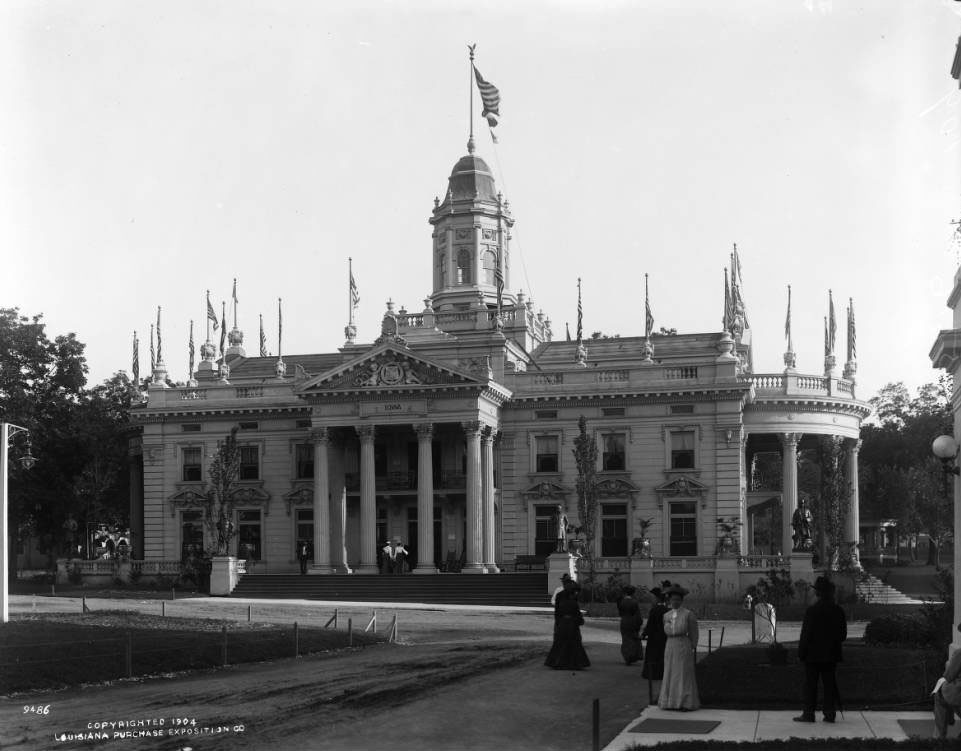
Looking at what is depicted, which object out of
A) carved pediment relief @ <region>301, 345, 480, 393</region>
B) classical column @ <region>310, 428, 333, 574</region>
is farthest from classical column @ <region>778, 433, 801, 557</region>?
classical column @ <region>310, 428, 333, 574</region>

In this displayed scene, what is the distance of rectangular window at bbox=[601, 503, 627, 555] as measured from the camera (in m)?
62.1

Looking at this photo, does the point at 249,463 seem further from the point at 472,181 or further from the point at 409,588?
the point at 472,181

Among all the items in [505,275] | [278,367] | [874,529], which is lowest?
[874,529]

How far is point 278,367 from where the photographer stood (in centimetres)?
6825

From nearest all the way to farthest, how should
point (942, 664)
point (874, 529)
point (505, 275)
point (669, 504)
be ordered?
point (942, 664), point (669, 504), point (505, 275), point (874, 529)

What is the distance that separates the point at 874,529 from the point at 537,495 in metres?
65.7

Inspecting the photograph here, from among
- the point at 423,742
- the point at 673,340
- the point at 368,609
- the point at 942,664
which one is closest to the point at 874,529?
the point at 673,340

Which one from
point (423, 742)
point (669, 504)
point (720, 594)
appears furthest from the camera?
point (669, 504)

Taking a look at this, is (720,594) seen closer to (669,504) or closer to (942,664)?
(669,504)

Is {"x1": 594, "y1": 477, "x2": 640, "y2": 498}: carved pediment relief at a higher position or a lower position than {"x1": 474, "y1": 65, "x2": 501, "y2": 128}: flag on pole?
lower

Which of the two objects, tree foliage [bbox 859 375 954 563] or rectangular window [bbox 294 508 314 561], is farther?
tree foliage [bbox 859 375 954 563]

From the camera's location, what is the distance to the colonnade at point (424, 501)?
5909 centimetres

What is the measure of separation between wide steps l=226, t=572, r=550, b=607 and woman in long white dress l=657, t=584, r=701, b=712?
98.6 feet

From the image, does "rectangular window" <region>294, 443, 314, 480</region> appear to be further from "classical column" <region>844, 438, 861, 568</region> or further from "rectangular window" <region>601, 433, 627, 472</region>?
"classical column" <region>844, 438, 861, 568</region>
